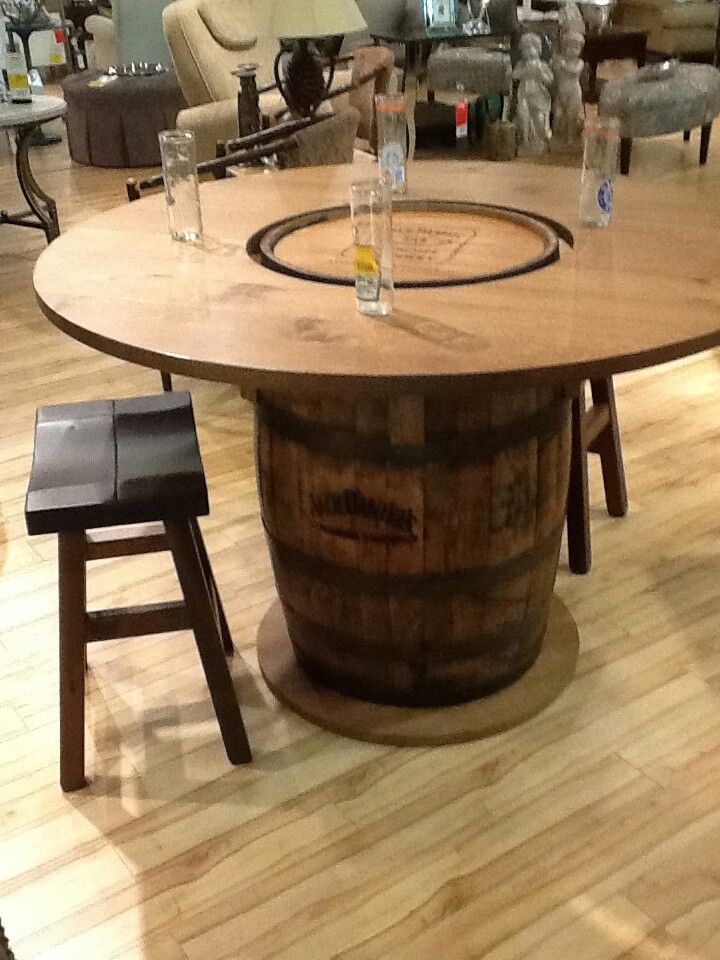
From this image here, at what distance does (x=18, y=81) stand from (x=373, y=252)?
368 centimetres

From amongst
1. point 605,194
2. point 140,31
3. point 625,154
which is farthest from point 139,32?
point 605,194

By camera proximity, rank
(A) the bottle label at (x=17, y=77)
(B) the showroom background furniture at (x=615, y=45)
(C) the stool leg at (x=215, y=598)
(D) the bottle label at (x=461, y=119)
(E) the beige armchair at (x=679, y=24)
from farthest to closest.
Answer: (E) the beige armchair at (x=679, y=24) < (B) the showroom background furniture at (x=615, y=45) < (D) the bottle label at (x=461, y=119) < (A) the bottle label at (x=17, y=77) < (C) the stool leg at (x=215, y=598)

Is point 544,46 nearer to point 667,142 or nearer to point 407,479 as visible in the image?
point 667,142

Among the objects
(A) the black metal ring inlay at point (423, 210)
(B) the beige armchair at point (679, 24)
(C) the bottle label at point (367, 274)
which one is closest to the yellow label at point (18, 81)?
(A) the black metal ring inlay at point (423, 210)

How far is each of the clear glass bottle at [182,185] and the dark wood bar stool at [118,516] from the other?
32cm

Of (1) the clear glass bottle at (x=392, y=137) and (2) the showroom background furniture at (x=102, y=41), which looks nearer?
(1) the clear glass bottle at (x=392, y=137)

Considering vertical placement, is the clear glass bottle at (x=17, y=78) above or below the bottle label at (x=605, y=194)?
below

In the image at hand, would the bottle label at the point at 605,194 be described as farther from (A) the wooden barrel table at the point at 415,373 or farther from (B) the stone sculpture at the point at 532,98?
(B) the stone sculpture at the point at 532,98

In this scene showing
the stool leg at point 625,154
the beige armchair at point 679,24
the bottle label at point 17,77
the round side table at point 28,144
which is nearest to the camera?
the round side table at point 28,144

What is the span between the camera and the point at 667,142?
6148 millimetres

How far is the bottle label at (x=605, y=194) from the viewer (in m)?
1.83

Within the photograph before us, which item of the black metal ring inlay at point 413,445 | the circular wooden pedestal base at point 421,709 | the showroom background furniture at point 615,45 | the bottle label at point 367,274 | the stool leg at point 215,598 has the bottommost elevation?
the circular wooden pedestal base at point 421,709

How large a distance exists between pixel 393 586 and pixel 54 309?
2.31ft

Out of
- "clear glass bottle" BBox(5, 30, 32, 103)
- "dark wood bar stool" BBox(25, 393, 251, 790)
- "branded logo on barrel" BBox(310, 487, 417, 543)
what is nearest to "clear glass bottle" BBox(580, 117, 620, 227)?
"branded logo on barrel" BBox(310, 487, 417, 543)
